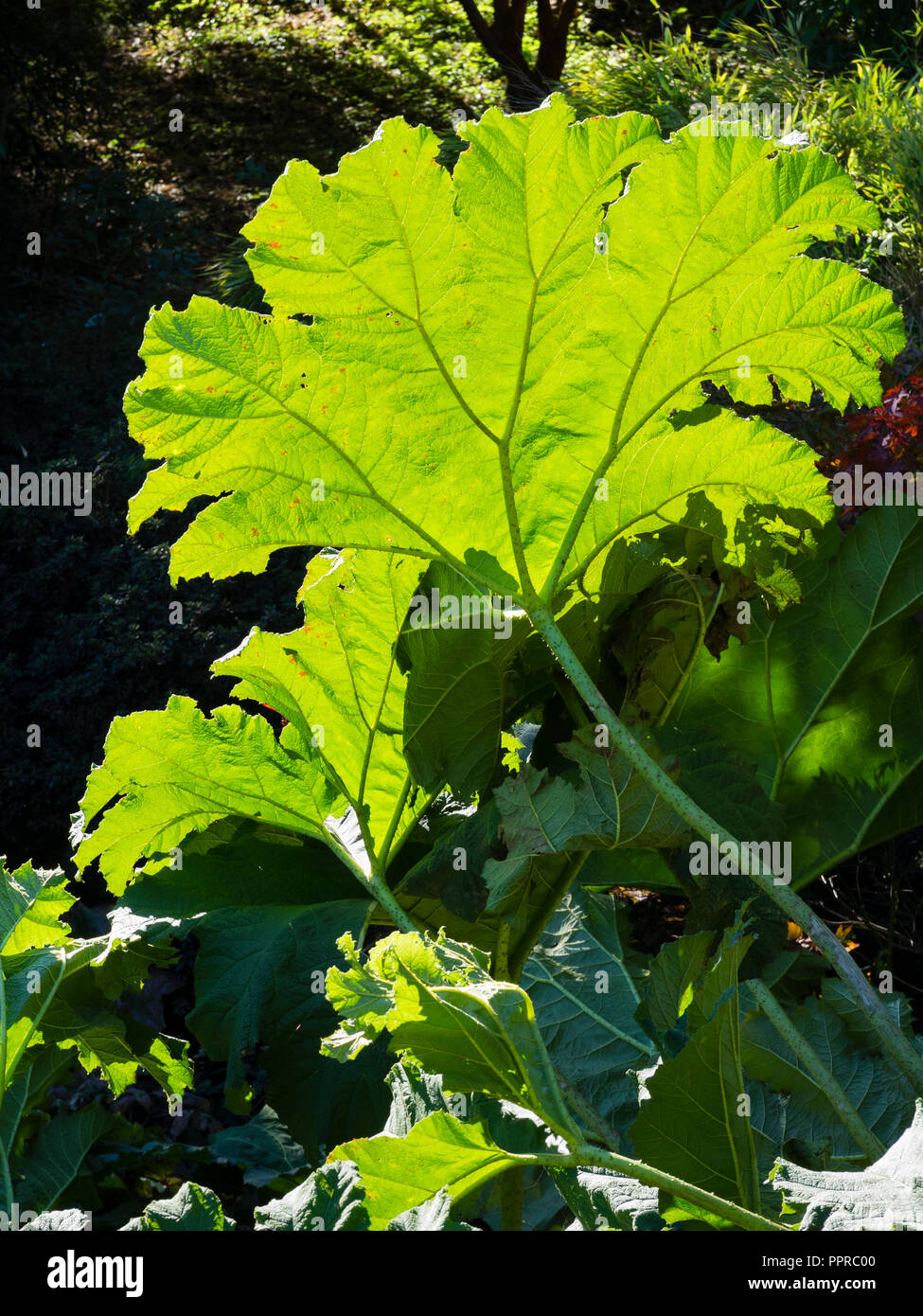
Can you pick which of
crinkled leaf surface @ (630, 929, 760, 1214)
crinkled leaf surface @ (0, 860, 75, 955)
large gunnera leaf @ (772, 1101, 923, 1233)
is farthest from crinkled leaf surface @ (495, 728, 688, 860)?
crinkled leaf surface @ (0, 860, 75, 955)

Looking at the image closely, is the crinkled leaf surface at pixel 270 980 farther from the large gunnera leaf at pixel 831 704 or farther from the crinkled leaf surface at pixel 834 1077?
the large gunnera leaf at pixel 831 704

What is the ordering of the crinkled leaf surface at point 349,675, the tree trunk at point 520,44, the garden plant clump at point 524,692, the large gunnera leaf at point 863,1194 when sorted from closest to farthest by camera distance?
the large gunnera leaf at point 863,1194 → the garden plant clump at point 524,692 → the crinkled leaf surface at point 349,675 → the tree trunk at point 520,44

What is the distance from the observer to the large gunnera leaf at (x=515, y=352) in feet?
4.52

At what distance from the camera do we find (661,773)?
141 cm

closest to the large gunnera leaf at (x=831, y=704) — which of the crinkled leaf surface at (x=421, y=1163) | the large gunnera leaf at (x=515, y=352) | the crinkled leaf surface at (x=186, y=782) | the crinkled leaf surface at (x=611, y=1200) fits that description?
the large gunnera leaf at (x=515, y=352)

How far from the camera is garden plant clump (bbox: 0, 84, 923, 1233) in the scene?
1341 mm

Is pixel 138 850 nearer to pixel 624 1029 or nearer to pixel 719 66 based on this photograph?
pixel 624 1029

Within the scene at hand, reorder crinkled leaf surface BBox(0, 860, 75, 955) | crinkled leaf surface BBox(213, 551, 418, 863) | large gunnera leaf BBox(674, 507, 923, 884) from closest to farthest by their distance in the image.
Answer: crinkled leaf surface BBox(0, 860, 75, 955), crinkled leaf surface BBox(213, 551, 418, 863), large gunnera leaf BBox(674, 507, 923, 884)

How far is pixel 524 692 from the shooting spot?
170cm

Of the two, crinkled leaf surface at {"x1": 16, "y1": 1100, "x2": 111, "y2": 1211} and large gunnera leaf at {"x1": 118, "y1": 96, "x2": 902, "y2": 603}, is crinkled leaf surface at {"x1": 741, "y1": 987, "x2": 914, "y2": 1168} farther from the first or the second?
crinkled leaf surface at {"x1": 16, "y1": 1100, "x2": 111, "y2": 1211}

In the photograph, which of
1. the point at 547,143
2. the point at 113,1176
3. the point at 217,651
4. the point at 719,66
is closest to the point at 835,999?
the point at 547,143

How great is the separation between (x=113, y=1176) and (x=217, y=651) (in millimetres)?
3098

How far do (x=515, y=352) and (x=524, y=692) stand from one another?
50 cm

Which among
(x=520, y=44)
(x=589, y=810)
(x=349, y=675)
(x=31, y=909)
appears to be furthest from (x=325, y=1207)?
(x=520, y=44)
